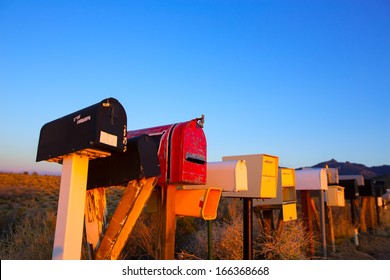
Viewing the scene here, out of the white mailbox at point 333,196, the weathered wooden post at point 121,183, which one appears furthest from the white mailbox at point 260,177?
the white mailbox at point 333,196

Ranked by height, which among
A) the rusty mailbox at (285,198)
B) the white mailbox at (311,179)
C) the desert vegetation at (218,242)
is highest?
the white mailbox at (311,179)

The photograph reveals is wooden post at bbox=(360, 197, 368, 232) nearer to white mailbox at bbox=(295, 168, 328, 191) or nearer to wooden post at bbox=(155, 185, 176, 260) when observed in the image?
white mailbox at bbox=(295, 168, 328, 191)

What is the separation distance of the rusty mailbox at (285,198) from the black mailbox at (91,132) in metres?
3.23

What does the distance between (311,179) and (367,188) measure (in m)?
4.97

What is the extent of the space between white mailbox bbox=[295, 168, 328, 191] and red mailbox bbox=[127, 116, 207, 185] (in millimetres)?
3414

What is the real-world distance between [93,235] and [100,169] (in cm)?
51

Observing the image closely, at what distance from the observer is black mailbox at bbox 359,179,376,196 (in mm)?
9615

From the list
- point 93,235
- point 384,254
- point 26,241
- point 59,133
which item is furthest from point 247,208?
point 384,254

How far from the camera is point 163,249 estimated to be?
3.05 meters

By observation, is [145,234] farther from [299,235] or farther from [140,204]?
[140,204]

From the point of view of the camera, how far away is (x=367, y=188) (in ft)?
32.0

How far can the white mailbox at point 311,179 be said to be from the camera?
5.90 m

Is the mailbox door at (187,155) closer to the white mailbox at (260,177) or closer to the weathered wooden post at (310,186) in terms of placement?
the white mailbox at (260,177)

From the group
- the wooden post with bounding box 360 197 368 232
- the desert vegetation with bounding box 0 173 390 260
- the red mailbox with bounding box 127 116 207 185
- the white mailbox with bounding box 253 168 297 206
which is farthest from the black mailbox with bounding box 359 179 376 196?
the red mailbox with bounding box 127 116 207 185
